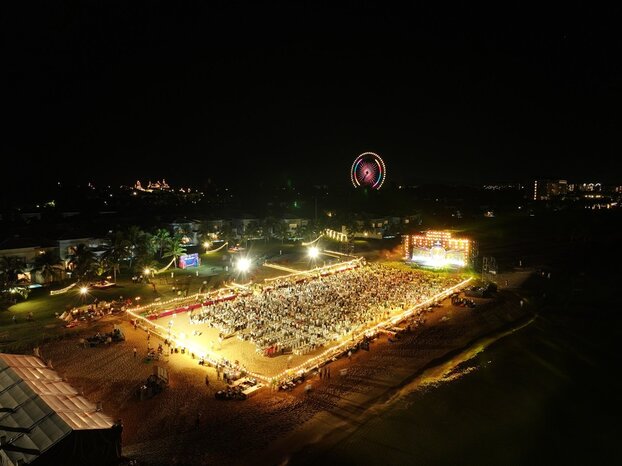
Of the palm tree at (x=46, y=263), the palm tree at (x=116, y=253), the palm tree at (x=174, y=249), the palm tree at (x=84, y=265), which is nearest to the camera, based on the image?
the palm tree at (x=84, y=265)

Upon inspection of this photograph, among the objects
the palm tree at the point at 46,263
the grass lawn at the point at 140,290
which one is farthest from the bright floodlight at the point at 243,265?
the palm tree at the point at 46,263

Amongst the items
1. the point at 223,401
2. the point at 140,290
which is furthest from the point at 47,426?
the point at 140,290

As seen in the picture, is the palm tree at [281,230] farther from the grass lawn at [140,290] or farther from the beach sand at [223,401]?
the beach sand at [223,401]

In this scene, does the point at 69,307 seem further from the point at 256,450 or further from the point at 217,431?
the point at 256,450

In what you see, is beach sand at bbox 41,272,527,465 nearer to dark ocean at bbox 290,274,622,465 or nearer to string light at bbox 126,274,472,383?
string light at bbox 126,274,472,383

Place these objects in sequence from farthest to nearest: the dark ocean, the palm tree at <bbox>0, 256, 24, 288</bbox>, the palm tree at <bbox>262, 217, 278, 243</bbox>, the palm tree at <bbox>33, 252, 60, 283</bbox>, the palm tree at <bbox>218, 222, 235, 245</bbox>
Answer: the palm tree at <bbox>262, 217, 278, 243</bbox>
the palm tree at <bbox>218, 222, 235, 245</bbox>
the palm tree at <bbox>33, 252, 60, 283</bbox>
the palm tree at <bbox>0, 256, 24, 288</bbox>
the dark ocean

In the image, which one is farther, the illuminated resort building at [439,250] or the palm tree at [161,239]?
the palm tree at [161,239]

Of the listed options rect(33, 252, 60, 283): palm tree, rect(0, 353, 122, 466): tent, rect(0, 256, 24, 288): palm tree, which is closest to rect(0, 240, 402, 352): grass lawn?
rect(33, 252, 60, 283): palm tree

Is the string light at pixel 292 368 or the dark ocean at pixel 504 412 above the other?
the string light at pixel 292 368

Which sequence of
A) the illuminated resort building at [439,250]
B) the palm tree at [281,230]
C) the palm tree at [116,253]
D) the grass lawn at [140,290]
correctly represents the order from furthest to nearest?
the palm tree at [281,230] → the illuminated resort building at [439,250] → the palm tree at [116,253] → the grass lawn at [140,290]
